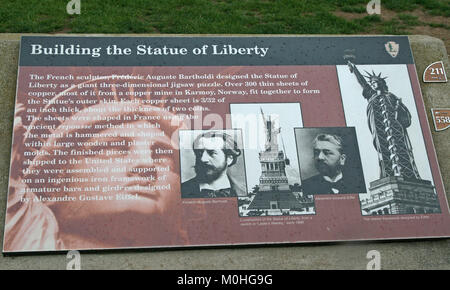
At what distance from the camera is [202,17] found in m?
7.66

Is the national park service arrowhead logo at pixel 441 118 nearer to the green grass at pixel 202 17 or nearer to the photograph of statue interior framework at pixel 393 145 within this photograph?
the photograph of statue interior framework at pixel 393 145

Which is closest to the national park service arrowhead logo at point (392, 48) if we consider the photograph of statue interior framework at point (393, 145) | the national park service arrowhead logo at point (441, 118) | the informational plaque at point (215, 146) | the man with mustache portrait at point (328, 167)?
the informational plaque at point (215, 146)

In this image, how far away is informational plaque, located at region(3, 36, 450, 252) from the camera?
5.01 metres

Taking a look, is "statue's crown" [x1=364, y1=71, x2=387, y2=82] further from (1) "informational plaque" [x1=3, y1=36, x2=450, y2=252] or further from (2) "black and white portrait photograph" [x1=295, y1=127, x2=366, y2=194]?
(2) "black and white portrait photograph" [x1=295, y1=127, x2=366, y2=194]

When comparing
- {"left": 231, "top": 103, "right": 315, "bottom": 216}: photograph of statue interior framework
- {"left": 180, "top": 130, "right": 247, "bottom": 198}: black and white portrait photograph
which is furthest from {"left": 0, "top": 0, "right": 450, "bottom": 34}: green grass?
{"left": 180, "top": 130, "right": 247, "bottom": 198}: black and white portrait photograph

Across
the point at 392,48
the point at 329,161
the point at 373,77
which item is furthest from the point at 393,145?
the point at 392,48

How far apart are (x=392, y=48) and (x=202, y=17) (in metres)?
2.83

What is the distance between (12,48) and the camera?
602cm

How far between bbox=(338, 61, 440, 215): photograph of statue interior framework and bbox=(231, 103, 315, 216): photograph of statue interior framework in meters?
0.65

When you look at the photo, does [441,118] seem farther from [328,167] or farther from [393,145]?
[328,167]

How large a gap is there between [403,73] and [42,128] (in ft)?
13.1

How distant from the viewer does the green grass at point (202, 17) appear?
7.29 metres

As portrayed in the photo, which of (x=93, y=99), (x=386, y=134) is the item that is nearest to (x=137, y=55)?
(x=93, y=99)

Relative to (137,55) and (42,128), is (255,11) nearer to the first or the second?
(137,55)
